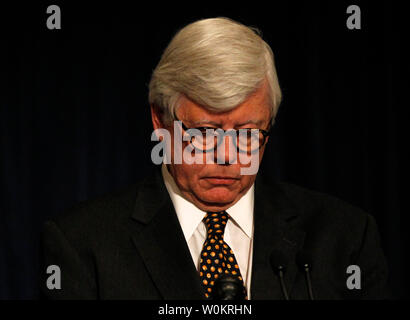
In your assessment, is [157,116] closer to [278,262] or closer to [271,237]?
[271,237]

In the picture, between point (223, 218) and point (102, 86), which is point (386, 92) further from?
point (223, 218)

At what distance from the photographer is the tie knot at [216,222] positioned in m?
1.80

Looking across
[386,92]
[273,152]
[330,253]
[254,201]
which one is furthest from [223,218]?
[386,92]

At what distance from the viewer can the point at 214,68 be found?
1642 millimetres

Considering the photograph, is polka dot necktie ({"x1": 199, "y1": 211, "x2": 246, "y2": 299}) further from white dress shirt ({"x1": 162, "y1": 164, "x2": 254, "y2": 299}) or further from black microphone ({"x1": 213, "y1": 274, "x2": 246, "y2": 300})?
black microphone ({"x1": 213, "y1": 274, "x2": 246, "y2": 300})

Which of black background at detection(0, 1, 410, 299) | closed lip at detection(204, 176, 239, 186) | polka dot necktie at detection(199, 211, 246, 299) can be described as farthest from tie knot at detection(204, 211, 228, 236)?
black background at detection(0, 1, 410, 299)

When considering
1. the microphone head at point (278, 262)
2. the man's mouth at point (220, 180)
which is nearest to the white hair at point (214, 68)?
the man's mouth at point (220, 180)

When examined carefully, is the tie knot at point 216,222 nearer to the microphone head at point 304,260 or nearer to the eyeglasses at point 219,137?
the eyeglasses at point 219,137

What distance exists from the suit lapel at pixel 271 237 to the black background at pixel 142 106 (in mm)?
1059

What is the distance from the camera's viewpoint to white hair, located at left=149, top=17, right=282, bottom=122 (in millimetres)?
1638

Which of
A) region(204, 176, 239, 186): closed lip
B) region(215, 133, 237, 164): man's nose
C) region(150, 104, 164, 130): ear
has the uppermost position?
region(150, 104, 164, 130): ear

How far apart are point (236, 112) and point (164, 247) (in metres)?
0.42

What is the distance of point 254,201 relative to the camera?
1927 millimetres
